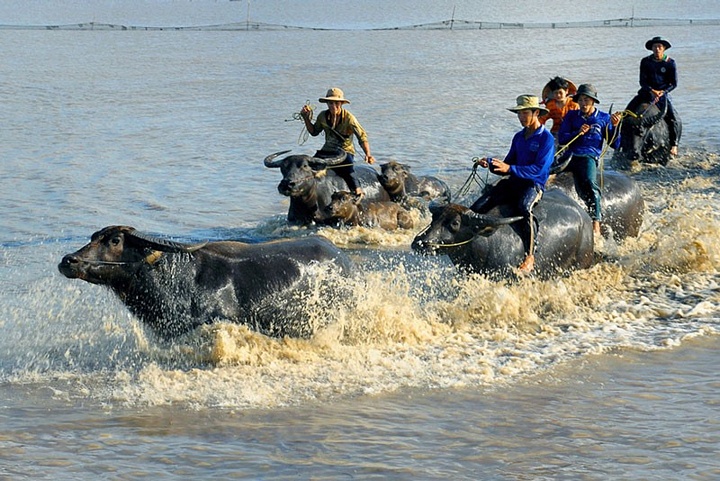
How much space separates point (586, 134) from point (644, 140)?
257 inches

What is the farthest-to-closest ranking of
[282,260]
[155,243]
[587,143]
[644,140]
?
1. [644,140]
2. [587,143]
3. [282,260]
4. [155,243]

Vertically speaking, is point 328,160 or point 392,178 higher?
point 328,160

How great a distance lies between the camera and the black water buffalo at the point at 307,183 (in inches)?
533

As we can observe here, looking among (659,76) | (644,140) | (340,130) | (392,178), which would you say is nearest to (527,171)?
(340,130)

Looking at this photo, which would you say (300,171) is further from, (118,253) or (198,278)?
(118,253)

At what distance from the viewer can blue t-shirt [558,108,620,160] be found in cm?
1160

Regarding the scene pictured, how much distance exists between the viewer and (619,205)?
12.1m

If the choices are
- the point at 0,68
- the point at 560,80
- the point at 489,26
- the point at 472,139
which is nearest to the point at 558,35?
the point at 489,26

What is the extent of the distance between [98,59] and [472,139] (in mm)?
20599

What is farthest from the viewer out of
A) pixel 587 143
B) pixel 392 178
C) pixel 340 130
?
pixel 392 178

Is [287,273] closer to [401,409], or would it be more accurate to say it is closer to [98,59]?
[401,409]

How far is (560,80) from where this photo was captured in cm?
1298

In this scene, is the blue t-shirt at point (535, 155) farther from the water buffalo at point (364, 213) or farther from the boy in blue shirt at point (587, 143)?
the water buffalo at point (364, 213)

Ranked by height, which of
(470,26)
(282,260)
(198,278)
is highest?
(470,26)
